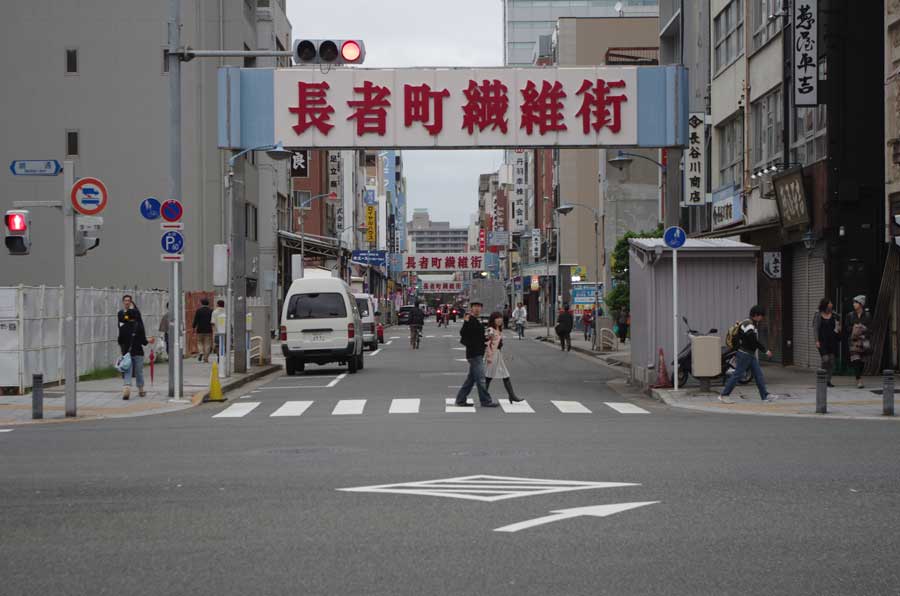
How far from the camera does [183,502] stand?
10.0m

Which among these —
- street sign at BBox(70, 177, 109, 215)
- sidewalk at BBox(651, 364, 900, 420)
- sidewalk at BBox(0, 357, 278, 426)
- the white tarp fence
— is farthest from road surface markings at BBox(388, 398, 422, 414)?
the white tarp fence

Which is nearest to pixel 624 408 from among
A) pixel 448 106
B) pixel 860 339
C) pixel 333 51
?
pixel 860 339

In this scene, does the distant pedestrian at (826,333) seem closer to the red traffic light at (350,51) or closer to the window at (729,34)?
the red traffic light at (350,51)

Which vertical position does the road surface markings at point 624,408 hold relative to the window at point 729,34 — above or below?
below

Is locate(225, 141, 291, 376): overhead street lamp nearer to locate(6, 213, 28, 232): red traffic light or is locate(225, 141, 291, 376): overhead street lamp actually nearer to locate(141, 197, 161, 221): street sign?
locate(141, 197, 161, 221): street sign

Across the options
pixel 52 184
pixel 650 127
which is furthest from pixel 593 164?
pixel 650 127

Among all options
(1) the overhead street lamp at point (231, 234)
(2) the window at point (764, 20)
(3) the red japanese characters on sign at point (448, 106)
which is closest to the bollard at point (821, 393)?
(3) the red japanese characters on sign at point (448, 106)

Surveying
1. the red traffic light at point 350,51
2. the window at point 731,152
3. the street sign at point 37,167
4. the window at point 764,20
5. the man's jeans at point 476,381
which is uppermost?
the window at point 764,20

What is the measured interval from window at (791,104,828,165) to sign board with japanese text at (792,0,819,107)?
77 cm

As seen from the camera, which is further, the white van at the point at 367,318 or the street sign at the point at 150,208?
the white van at the point at 367,318

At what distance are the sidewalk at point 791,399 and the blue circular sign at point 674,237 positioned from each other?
2.84 metres

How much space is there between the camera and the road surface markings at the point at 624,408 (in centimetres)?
2006

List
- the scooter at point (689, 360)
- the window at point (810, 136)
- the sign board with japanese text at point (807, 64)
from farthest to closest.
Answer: the window at point (810, 136), the sign board with japanese text at point (807, 64), the scooter at point (689, 360)

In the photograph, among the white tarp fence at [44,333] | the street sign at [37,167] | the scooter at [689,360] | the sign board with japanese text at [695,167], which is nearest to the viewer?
the street sign at [37,167]
